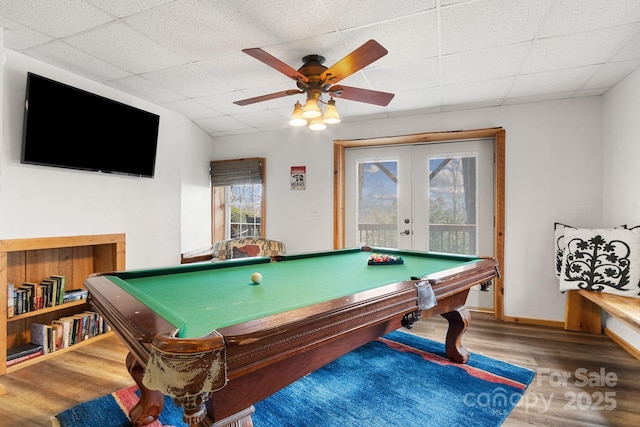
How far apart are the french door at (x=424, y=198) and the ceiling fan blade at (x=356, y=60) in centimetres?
224

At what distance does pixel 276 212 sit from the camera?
4.68 metres

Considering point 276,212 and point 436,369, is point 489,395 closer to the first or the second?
point 436,369

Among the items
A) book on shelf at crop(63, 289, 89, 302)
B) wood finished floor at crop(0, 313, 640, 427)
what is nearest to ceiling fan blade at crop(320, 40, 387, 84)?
wood finished floor at crop(0, 313, 640, 427)

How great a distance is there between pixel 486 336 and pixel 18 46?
4.51 metres

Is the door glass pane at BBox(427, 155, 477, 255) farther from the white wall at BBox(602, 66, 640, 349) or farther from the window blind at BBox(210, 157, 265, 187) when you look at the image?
the window blind at BBox(210, 157, 265, 187)

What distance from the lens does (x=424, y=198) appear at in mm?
4105

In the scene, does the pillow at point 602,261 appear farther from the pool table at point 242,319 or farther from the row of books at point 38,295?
the row of books at point 38,295

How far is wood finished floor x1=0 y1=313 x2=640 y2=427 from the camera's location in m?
1.84

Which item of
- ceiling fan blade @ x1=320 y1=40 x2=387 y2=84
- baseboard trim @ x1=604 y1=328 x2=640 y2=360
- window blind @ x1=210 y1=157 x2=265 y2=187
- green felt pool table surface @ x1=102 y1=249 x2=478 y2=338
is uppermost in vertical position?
ceiling fan blade @ x1=320 y1=40 x2=387 y2=84

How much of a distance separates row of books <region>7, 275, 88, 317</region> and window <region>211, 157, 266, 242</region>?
7.54ft

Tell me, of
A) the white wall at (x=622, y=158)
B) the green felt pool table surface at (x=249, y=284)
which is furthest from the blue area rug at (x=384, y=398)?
the white wall at (x=622, y=158)

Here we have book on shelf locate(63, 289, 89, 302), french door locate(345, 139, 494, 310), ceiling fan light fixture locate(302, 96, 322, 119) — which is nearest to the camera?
ceiling fan light fixture locate(302, 96, 322, 119)

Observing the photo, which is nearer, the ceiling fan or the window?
the ceiling fan

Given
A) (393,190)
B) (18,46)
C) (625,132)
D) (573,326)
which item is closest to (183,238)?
(18,46)
